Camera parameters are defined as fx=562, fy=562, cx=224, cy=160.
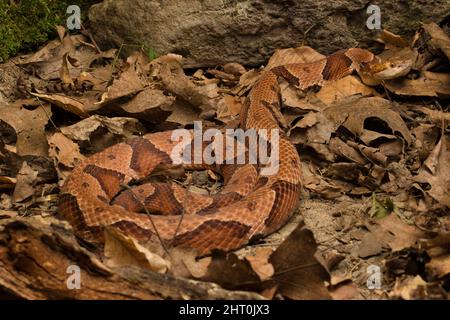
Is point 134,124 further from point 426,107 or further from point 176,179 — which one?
point 426,107

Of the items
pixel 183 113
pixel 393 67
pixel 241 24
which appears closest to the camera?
pixel 183 113

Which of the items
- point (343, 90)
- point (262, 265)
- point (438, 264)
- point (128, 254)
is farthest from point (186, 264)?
point (343, 90)

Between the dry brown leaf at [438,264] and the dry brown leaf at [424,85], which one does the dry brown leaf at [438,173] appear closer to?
the dry brown leaf at [438,264]

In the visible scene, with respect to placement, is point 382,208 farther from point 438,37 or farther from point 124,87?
point 124,87

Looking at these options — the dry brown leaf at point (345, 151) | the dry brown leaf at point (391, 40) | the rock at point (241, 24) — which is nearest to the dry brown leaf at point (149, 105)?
the rock at point (241, 24)

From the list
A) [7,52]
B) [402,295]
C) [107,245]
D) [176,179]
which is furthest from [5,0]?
[402,295]

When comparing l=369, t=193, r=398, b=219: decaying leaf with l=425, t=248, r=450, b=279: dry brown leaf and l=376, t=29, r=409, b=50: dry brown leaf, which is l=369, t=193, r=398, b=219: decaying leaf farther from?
l=376, t=29, r=409, b=50: dry brown leaf
